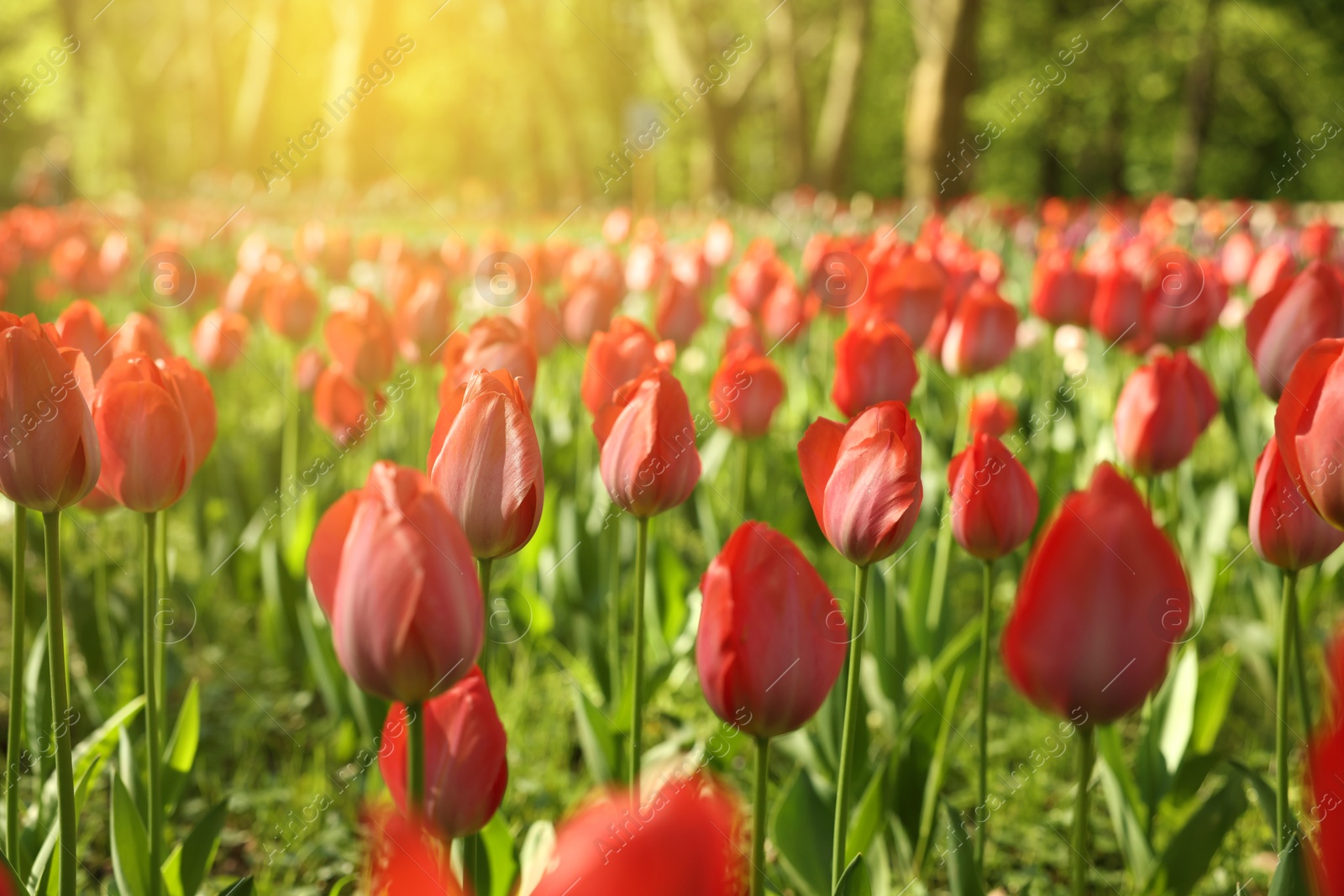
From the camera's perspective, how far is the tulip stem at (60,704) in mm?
1141

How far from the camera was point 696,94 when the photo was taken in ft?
39.7

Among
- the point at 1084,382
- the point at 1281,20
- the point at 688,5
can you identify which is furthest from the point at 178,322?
the point at 1281,20

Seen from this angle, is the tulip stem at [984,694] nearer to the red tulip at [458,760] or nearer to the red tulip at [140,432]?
the red tulip at [458,760]

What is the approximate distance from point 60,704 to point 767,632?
767mm

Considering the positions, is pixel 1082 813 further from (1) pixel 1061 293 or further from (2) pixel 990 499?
(1) pixel 1061 293

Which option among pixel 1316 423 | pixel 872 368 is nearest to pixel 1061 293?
pixel 872 368

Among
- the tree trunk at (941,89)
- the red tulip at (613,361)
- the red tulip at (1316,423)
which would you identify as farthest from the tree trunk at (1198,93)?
the red tulip at (1316,423)

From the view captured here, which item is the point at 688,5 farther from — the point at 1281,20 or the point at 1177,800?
the point at 1177,800

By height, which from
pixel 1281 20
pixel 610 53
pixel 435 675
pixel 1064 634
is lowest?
pixel 1281 20

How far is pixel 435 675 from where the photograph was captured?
0.91 m

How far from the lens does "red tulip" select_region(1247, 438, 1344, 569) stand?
123 cm

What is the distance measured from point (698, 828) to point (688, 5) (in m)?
16.8

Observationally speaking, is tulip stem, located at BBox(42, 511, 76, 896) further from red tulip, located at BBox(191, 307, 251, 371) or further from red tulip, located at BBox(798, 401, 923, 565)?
red tulip, located at BBox(191, 307, 251, 371)

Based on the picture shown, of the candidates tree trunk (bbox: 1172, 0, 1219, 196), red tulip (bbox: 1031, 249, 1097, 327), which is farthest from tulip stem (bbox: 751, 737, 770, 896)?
tree trunk (bbox: 1172, 0, 1219, 196)
